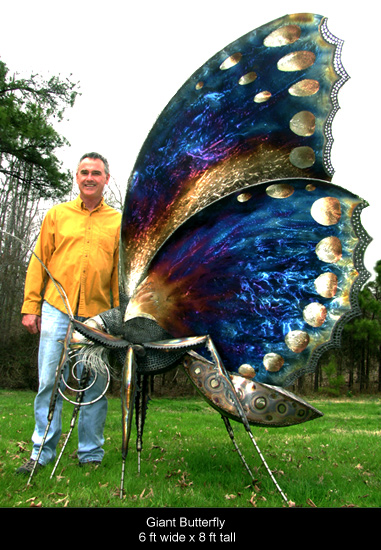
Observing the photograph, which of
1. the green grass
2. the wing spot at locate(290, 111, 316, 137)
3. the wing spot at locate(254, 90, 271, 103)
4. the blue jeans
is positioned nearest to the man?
the blue jeans

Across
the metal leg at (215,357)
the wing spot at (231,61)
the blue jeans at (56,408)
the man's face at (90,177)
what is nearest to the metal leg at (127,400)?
the metal leg at (215,357)

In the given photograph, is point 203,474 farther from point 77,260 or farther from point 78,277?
point 77,260

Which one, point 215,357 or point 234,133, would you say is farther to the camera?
point 234,133

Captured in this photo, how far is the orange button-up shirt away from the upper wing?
29.4 inches

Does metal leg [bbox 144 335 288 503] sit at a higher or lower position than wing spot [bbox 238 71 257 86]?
lower

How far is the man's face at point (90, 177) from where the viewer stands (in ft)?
14.0

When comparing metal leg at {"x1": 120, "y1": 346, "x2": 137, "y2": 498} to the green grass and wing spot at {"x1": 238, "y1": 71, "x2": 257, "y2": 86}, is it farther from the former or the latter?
wing spot at {"x1": 238, "y1": 71, "x2": 257, "y2": 86}

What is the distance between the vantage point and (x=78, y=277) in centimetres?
422

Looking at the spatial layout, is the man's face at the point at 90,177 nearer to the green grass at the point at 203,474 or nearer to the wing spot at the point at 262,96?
the wing spot at the point at 262,96

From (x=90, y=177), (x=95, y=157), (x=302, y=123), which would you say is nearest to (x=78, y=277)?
(x=90, y=177)

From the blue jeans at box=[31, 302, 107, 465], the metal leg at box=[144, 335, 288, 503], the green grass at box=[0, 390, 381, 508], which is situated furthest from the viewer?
the blue jeans at box=[31, 302, 107, 465]

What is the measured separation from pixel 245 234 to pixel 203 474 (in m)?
2.31

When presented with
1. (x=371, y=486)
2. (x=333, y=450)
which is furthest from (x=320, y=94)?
(x=333, y=450)

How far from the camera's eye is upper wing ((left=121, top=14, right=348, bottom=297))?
3504 mm
